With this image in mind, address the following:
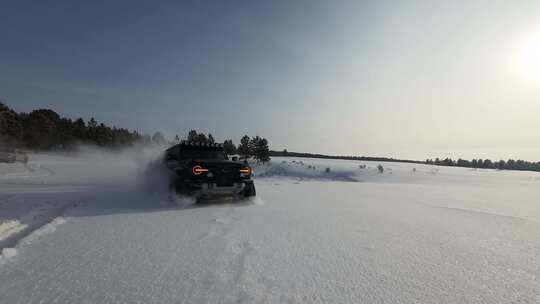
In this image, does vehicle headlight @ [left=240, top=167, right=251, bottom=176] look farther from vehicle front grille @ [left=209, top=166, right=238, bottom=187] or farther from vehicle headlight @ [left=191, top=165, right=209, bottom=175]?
vehicle headlight @ [left=191, top=165, right=209, bottom=175]

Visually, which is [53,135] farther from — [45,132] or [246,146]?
[246,146]

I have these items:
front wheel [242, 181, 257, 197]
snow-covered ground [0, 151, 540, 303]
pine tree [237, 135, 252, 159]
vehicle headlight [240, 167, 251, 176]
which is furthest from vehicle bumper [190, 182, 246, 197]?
pine tree [237, 135, 252, 159]

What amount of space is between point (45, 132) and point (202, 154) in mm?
64463

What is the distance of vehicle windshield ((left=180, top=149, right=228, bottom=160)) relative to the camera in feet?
26.0

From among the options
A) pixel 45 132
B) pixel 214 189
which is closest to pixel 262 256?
pixel 214 189

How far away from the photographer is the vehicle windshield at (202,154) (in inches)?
312

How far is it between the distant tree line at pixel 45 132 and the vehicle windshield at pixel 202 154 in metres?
51.5

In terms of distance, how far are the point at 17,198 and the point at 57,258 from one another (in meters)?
5.25

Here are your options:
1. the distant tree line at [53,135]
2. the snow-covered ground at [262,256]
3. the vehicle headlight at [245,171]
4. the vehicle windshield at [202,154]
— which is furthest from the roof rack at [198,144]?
the distant tree line at [53,135]

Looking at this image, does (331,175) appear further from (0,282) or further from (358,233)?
(0,282)

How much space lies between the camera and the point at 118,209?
18.5 feet

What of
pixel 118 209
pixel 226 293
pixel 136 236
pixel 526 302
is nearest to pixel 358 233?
pixel 526 302

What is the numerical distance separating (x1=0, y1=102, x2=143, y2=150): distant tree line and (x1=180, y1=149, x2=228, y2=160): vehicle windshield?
51.5 metres

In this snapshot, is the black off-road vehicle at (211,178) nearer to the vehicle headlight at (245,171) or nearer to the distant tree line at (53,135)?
the vehicle headlight at (245,171)
